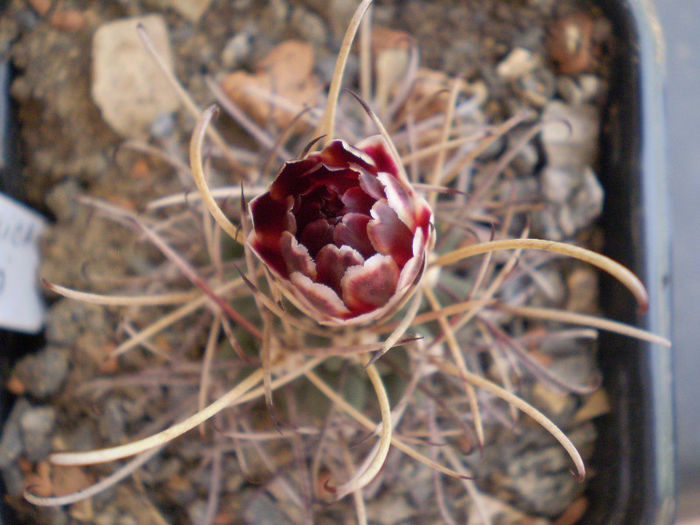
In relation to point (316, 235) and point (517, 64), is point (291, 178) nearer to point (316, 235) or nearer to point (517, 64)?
point (316, 235)

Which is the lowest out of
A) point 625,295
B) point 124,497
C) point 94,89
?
point 124,497

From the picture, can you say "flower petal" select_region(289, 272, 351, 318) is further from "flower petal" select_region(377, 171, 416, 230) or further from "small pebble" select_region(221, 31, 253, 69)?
"small pebble" select_region(221, 31, 253, 69)

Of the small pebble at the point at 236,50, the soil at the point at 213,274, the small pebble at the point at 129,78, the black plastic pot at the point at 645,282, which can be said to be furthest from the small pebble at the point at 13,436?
the black plastic pot at the point at 645,282

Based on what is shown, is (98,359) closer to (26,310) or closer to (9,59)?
(26,310)

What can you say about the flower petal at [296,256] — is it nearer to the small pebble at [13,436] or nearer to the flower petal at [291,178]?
the flower petal at [291,178]

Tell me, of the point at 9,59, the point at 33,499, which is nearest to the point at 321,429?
the point at 33,499

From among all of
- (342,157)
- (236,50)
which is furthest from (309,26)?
(342,157)

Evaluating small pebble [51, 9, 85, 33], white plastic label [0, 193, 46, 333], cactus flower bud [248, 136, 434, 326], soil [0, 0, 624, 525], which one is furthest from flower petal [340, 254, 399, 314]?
small pebble [51, 9, 85, 33]
